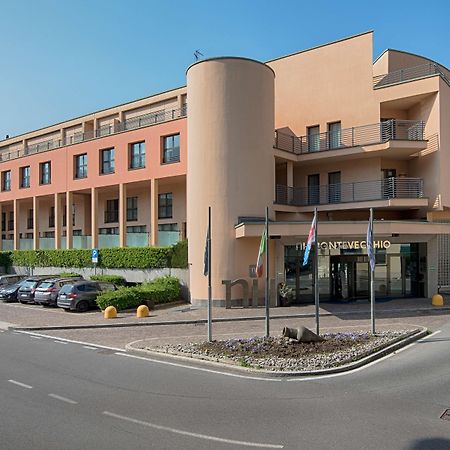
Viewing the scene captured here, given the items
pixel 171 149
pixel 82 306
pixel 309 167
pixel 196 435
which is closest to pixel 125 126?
pixel 171 149

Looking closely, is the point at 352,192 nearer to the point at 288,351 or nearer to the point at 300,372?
the point at 288,351

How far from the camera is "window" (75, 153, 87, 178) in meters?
Result: 37.6

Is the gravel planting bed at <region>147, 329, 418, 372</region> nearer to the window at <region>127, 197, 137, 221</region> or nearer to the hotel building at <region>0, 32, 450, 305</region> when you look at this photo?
the hotel building at <region>0, 32, 450, 305</region>

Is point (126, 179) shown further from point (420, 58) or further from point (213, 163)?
point (420, 58)

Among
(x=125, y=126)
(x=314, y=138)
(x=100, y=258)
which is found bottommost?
(x=100, y=258)

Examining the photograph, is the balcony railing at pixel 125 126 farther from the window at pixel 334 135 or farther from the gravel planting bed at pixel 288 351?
the gravel planting bed at pixel 288 351

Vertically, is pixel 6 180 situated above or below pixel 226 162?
above

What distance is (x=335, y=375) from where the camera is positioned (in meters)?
10.7

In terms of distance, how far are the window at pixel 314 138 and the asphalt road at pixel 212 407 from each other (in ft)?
61.4

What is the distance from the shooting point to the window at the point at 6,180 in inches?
1777

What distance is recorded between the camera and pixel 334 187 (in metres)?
29.1

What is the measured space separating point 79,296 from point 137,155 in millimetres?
12755

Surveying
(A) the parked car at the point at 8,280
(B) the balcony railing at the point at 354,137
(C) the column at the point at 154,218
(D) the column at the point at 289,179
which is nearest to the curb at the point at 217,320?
(D) the column at the point at 289,179

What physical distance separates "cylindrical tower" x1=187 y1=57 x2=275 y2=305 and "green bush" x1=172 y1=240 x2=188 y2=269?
5.37 feet
